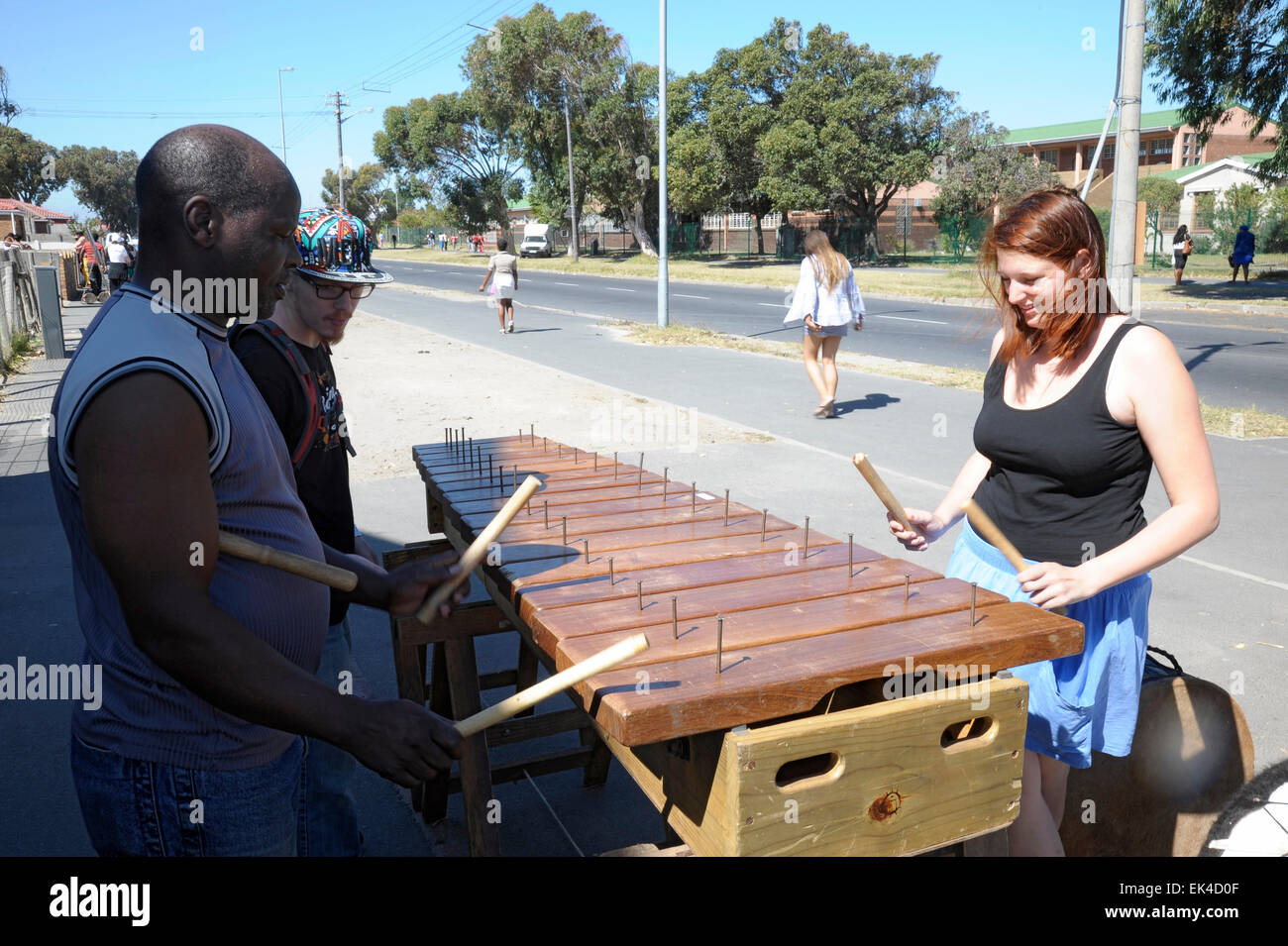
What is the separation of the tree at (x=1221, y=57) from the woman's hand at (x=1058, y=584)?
23.1 meters

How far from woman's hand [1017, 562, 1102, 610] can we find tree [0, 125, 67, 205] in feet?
142

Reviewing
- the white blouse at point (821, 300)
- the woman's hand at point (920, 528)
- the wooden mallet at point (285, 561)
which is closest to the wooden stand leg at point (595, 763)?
the woman's hand at point (920, 528)

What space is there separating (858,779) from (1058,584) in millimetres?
747

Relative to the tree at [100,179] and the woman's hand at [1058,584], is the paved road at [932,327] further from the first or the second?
the tree at [100,179]

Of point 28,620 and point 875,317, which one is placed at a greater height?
point 875,317

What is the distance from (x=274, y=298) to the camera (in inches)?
69.0

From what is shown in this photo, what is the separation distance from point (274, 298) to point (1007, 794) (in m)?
1.79

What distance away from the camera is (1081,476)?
2482 millimetres

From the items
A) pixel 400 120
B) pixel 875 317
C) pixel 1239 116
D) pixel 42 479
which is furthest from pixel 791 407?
pixel 1239 116

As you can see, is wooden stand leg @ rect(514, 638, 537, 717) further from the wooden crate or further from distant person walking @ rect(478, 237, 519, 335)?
distant person walking @ rect(478, 237, 519, 335)

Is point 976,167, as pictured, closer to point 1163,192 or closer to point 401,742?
point 1163,192

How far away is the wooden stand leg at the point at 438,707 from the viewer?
335 centimetres

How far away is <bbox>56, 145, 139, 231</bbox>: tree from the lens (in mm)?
75294
